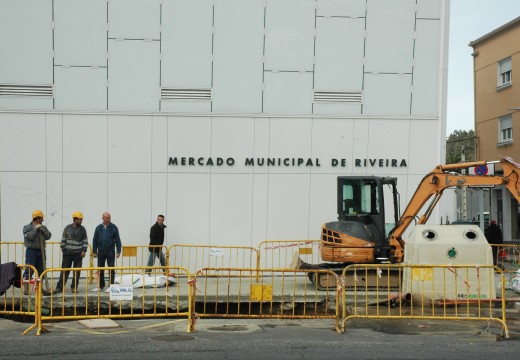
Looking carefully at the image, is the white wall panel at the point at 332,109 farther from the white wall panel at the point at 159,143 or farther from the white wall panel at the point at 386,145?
the white wall panel at the point at 159,143

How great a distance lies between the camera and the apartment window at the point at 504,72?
36.9 m

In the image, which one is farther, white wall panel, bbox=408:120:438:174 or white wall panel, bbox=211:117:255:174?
white wall panel, bbox=408:120:438:174

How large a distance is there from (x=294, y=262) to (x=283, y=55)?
6.10m

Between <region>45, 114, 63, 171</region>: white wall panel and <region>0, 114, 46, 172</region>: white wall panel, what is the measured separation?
109 mm

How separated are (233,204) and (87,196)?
13.1 feet

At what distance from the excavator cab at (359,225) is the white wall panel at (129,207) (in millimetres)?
5598

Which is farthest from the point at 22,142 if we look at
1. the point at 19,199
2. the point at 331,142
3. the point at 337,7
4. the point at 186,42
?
the point at 337,7

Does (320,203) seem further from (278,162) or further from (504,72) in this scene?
(504,72)

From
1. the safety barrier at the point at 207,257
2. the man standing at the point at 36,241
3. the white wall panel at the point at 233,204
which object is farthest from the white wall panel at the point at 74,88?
the man standing at the point at 36,241

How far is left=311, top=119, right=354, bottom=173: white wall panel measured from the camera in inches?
804

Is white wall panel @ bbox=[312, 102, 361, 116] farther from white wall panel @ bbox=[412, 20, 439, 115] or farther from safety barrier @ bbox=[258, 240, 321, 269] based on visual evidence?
safety barrier @ bbox=[258, 240, 321, 269]

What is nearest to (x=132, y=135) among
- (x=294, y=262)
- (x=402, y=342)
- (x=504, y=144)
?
(x=294, y=262)

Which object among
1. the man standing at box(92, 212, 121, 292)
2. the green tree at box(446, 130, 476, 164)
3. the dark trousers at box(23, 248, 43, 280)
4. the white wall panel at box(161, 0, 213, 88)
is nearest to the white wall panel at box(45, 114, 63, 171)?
the white wall panel at box(161, 0, 213, 88)

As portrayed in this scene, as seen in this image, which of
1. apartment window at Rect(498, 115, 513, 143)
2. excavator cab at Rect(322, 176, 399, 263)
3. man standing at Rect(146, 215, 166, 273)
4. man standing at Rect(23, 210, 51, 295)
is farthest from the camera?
apartment window at Rect(498, 115, 513, 143)
